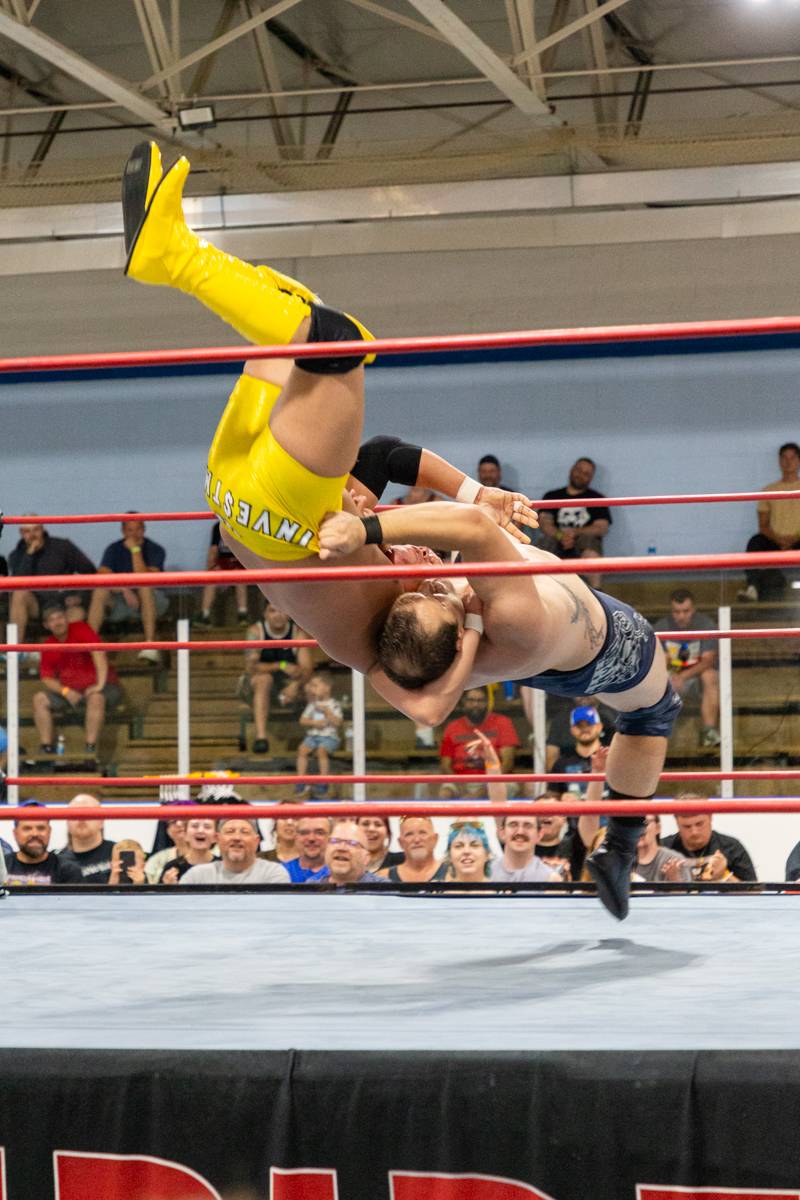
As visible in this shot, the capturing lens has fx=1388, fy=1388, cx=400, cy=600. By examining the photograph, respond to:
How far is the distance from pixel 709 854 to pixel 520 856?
2.72 feet

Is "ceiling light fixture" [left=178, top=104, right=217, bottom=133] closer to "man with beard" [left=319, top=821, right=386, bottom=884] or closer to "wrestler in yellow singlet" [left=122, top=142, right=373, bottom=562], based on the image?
"man with beard" [left=319, top=821, right=386, bottom=884]

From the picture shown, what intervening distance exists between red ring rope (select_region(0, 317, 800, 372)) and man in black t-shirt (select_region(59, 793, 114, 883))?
10.3 ft

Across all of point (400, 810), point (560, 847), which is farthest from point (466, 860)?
point (400, 810)

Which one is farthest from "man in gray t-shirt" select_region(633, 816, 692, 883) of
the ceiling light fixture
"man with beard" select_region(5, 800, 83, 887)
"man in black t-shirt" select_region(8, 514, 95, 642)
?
the ceiling light fixture

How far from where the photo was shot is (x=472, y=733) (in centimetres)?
675

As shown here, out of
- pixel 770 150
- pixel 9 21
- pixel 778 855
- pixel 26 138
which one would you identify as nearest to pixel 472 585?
pixel 778 855

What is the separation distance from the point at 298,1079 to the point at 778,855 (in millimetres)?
4530

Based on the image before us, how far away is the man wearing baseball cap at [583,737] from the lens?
6.17m

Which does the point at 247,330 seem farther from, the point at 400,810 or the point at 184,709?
the point at 184,709

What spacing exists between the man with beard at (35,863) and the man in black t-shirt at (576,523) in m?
3.67

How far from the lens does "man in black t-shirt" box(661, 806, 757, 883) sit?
15.6 feet

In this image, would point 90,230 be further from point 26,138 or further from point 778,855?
point 778,855

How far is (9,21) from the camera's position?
666 cm

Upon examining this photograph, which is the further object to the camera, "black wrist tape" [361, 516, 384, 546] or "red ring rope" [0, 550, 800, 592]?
"black wrist tape" [361, 516, 384, 546]
